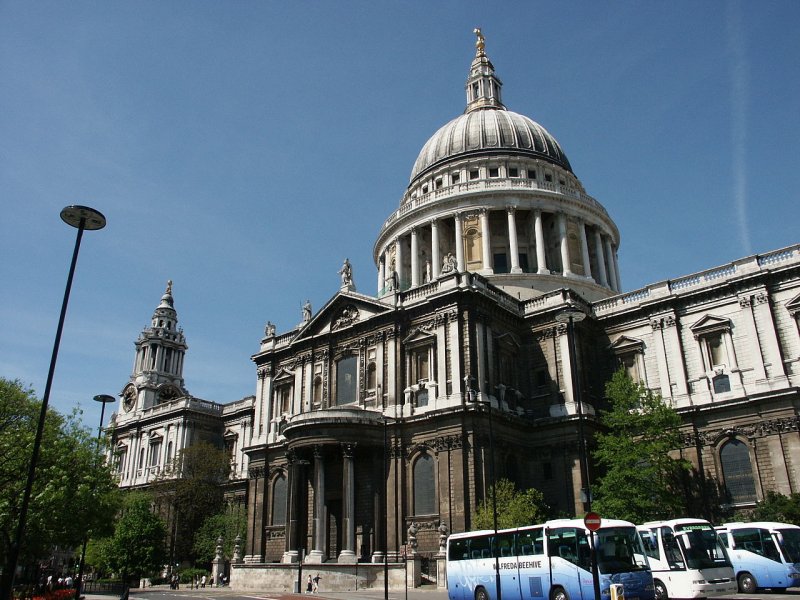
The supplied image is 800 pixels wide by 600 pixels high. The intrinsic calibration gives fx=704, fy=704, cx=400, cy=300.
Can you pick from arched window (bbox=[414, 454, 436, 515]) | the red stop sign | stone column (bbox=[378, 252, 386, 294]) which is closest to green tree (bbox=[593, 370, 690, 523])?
arched window (bbox=[414, 454, 436, 515])

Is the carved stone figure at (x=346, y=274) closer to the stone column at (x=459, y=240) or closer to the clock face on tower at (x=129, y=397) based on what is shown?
the stone column at (x=459, y=240)

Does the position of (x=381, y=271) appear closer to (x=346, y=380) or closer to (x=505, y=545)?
(x=346, y=380)

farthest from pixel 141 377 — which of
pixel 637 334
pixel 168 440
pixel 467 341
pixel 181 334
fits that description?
pixel 637 334

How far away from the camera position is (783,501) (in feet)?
121

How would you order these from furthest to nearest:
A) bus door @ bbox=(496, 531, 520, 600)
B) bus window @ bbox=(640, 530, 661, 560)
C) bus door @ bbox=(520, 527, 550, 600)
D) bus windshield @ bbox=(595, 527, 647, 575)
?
bus door @ bbox=(496, 531, 520, 600)
bus window @ bbox=(640, 530, 661, 560)
bus door @ bbox=(520, 527, 550, 600)
bus windshield @ bbox=(595, 527, 647, 575)

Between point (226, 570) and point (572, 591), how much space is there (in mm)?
37194

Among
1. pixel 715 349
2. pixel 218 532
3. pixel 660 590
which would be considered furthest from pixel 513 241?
pixel 660 590

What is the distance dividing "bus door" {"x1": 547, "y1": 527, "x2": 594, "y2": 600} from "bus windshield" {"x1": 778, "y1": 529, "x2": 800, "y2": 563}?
34.6 feet

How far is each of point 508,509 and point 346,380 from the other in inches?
645

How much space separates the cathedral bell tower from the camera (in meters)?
83.8

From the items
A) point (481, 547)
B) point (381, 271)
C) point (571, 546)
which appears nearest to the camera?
point (571, 546)

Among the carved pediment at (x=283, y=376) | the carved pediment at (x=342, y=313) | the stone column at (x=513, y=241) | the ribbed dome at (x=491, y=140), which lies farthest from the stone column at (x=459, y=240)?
the carved pediment at (x=283, y=376)

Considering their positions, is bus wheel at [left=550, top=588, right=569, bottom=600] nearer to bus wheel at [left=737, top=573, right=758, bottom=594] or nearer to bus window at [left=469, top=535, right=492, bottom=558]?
bus window at [left=469, top=535, right=492, bottom=558]

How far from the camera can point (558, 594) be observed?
992 inches
